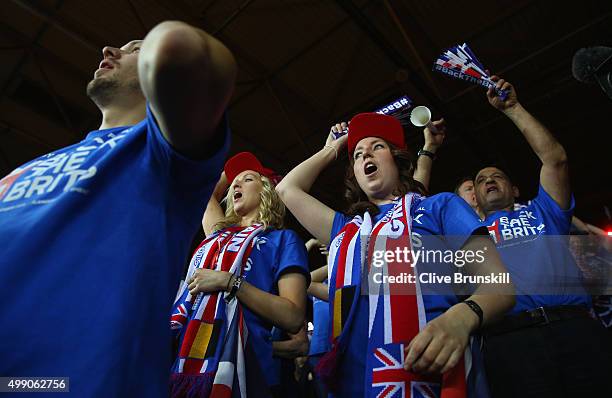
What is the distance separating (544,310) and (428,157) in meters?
0.81

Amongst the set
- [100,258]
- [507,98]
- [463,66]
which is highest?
[463,66]

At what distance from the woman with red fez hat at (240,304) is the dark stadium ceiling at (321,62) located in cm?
311

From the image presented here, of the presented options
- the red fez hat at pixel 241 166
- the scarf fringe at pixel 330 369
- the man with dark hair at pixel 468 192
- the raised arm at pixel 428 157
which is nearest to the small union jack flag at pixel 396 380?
the scarf fringe at pixel 330 369

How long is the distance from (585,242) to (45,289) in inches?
92.5

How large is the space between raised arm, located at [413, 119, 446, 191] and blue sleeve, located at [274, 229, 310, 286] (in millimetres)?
717

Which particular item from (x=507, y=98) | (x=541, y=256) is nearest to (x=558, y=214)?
(x=541, y=256)

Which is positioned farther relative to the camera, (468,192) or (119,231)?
(468,192)

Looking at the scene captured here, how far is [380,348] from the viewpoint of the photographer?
886 millimetres

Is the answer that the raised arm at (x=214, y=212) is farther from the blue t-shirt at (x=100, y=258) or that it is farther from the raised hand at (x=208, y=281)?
the blue t-shirt at (x=100, y=258)

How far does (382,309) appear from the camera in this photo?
947mm

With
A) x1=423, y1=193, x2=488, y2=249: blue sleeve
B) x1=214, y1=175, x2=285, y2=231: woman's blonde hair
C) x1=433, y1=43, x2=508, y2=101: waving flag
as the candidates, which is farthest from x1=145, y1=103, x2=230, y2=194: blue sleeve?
x1=433, y1=43, x2=508, y2=101: waving flag

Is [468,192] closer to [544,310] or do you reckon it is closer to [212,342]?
[544,310]

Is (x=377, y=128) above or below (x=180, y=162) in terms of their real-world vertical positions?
above

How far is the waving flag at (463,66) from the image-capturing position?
2127 mm
